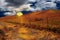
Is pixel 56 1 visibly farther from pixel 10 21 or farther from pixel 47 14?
pixel 10 21

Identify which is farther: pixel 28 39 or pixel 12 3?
pixel 12 3

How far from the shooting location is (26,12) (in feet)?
7.52

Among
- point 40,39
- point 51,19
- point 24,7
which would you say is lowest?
point 40,39

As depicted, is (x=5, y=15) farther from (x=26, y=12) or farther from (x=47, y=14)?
(x=47, y=14)

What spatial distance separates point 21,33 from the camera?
2.18 metres

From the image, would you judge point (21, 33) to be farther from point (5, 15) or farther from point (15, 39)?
point (5, 15)

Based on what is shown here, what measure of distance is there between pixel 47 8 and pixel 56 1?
161 mm

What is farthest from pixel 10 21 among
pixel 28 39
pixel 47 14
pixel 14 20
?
pixel 47 14

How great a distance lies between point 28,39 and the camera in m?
2.11

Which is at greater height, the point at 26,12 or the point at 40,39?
the point at 26,12

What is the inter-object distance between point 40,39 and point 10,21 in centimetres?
50

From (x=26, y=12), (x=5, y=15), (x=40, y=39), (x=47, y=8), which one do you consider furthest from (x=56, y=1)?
(x=5, y=15)

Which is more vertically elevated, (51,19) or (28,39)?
(51,19)

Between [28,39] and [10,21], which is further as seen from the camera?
[10,21]
